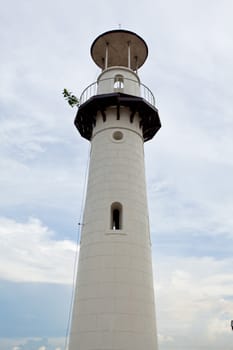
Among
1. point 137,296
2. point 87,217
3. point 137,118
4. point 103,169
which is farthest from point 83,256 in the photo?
Result: point 137,118

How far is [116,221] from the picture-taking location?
658 inches

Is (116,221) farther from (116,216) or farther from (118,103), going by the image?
(118,103)

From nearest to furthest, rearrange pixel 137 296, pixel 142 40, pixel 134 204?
1. pixel 137 296
2. pixel 134 204
3. pixel 142 40

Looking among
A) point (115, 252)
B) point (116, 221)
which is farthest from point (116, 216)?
point (115, 252)

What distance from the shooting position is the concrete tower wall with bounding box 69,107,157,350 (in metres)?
13.5

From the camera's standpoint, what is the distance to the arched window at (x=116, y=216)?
52.9 feet

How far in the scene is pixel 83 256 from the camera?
15.5m

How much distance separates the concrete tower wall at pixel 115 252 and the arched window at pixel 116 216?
52 millimetres

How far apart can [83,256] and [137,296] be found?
3116 millimetres

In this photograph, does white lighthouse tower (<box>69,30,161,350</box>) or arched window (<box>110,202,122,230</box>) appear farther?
arched window (<box>110,202,122,230</box>)

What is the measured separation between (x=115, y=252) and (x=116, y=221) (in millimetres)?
2169

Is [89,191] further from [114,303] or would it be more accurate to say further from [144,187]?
[114,303]

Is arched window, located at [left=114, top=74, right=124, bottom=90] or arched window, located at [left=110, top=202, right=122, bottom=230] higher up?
arched window, located at [left=114, top=74, right=124, bottom=90]

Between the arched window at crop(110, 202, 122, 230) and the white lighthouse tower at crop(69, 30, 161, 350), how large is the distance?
50 millimetres
